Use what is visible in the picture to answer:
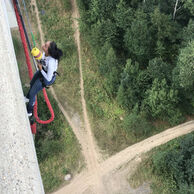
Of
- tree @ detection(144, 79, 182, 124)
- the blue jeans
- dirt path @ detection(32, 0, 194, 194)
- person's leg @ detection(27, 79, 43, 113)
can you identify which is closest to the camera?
the blue jeans

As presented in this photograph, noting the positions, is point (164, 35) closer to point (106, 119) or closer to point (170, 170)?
point (106, 119)

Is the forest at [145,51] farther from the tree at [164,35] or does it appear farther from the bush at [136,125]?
the bush at [136,125]

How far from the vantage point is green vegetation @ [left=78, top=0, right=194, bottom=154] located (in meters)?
19.5

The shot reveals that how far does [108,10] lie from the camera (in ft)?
73.4

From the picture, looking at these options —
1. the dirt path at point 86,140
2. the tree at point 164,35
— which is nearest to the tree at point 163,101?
the tree at point 164,35

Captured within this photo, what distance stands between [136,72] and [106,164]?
8621 mm

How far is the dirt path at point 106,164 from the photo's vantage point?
18.0 metres

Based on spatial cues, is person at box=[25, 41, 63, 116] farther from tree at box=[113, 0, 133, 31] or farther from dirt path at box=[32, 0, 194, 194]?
tree at box=[113, 0, 133, 31]

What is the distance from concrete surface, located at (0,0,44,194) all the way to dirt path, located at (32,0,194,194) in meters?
12.4

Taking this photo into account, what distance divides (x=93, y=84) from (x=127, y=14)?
7.68 meters

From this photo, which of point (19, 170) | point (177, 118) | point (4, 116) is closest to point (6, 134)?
point (4, 116)

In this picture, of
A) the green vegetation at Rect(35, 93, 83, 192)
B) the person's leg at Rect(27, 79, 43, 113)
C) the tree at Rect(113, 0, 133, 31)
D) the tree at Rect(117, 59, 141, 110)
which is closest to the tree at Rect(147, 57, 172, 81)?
the tree at Rect(117, 59, 141, 110)

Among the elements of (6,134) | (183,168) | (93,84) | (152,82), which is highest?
(6,134)

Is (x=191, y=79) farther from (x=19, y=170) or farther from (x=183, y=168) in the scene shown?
(x=19, y=170)
